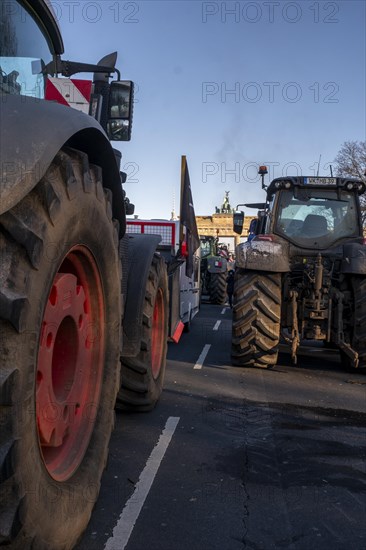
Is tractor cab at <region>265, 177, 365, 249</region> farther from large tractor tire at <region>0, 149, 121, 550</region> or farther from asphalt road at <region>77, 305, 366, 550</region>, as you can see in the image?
large tractor tire at <region>0, 149, 121, 550</region>

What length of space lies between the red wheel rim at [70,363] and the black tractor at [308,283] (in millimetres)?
4615

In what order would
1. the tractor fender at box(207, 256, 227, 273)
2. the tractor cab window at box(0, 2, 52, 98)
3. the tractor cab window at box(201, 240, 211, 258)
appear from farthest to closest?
the tractor cab window at box(201, 240, 211, 258) < the tractor fender at box(207, 256, 227, 273) < the tractor cab window at box(0, 2, 52, 98)

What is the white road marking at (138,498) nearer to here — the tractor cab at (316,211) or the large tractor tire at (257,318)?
the large tractor tire at (257,318)

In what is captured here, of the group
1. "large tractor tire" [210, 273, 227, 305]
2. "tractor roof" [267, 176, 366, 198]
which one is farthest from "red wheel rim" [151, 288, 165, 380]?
"large tractor tire" [210, 273, 227, 305]

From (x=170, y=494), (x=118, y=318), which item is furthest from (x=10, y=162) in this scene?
(x=170, y=494)

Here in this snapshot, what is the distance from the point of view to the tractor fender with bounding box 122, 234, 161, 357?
3.85m

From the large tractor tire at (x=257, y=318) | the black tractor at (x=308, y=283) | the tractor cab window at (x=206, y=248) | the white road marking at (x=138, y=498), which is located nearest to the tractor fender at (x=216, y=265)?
the tractor cab window at (x=206, y=248)

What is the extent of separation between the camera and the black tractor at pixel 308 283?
7.24m

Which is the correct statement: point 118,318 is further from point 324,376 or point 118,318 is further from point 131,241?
point 324,376

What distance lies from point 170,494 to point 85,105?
2.53m

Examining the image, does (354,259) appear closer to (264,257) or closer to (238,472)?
(264,257)

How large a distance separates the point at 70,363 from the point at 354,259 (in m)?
5.38

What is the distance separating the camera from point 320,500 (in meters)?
3.33

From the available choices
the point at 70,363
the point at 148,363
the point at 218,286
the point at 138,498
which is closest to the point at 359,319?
the point at 148,363
